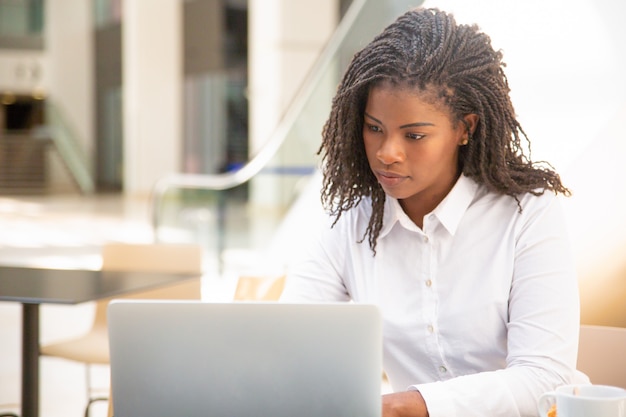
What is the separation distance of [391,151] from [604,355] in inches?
28.4

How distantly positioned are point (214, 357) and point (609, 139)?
173cm

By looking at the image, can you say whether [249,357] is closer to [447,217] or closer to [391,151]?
[391,151]

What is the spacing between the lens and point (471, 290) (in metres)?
1.54

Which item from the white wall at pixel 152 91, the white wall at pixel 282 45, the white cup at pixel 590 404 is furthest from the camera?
the white wall at pixel 152 91

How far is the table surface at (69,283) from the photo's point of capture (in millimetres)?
2543

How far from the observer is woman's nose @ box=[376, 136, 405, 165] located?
57.2 inches

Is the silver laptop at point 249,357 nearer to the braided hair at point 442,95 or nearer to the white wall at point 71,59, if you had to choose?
the braided hair at point 442,95

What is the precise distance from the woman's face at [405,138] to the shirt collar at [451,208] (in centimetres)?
6

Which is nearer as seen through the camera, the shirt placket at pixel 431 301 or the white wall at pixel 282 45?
the shirt placket at pixel 431 301

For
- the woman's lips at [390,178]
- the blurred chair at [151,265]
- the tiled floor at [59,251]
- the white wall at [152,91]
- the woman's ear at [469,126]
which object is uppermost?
the white wall at [152,91]

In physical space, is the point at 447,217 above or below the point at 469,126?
below

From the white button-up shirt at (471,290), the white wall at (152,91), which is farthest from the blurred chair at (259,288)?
the white wall at (152,91)

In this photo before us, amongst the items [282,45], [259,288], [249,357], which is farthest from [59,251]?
[249,357]

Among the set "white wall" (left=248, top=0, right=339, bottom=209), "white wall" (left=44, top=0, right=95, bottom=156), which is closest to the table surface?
"white wall" (left=248, top=0, right=339, bottom=209)
